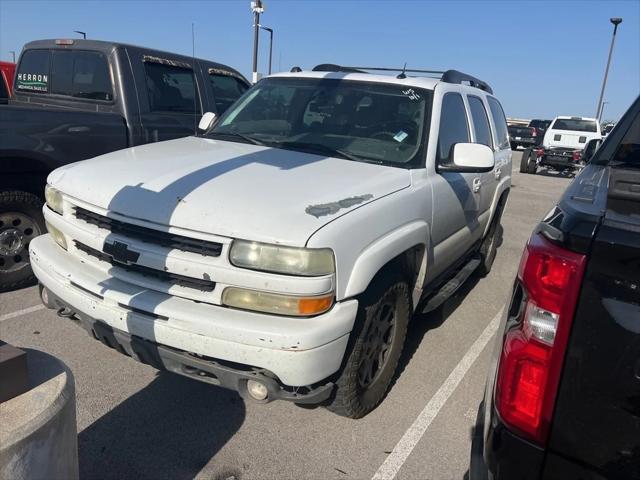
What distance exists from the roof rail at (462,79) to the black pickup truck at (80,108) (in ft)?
9.26

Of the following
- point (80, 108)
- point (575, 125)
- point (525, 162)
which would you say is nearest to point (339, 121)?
point (80, 108)

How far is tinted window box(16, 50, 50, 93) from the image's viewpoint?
19.0ft

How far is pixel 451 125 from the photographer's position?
4176 mm

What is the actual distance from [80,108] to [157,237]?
3.52m

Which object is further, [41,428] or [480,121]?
[480,121]

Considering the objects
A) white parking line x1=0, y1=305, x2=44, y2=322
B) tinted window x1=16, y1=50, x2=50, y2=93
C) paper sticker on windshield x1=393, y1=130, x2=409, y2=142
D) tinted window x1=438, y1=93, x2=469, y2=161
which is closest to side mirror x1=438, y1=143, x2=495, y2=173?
tinted window x1=438, y1=93, x2=469, y2=161

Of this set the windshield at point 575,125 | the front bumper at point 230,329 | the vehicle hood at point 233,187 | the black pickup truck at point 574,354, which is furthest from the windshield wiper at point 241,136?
the windshield at point 575,125

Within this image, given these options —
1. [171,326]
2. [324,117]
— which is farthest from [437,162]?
[171,326]

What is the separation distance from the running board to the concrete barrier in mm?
2530

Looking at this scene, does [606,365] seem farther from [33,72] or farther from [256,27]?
[256,27]

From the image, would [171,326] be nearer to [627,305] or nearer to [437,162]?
[627,305]

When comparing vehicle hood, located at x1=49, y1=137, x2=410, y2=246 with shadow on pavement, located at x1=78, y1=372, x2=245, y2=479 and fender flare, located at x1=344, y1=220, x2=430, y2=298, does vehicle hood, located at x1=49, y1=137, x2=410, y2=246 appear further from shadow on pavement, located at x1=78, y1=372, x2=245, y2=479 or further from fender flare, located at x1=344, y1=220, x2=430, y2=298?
shadow on pavement, located at x1=78, y1=372, x2=245, y2=479

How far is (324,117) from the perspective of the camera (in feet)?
13.2

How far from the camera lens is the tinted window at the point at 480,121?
489 cm
